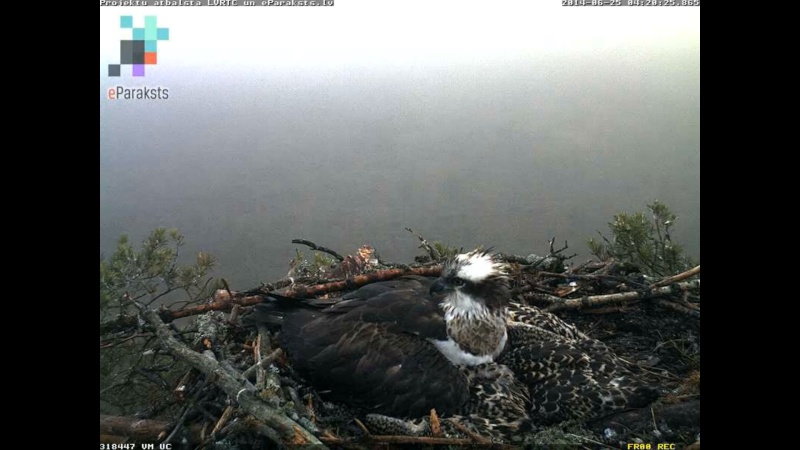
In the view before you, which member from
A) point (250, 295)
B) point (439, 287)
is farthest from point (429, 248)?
point (250, 295)

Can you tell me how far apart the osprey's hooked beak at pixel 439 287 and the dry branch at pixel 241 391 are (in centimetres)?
100

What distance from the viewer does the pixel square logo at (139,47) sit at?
10.1 feet

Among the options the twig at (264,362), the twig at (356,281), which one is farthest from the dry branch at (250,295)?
the twig at (264,362)

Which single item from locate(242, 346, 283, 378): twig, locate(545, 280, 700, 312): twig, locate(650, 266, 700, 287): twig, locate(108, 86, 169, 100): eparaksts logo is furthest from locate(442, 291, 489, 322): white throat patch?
locate(108, 86, 169, 100): eparaksts logo

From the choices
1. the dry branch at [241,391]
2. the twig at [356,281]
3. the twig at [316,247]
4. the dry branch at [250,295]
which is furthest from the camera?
the twig at [356,281]

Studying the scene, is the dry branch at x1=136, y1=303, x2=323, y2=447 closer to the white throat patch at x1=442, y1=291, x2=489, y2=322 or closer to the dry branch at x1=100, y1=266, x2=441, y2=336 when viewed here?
the dry branch at x1=100, y1=266, x2=441, y2=336

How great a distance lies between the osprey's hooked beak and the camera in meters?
3.06

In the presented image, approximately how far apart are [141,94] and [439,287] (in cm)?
203

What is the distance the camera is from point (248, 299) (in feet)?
11.2

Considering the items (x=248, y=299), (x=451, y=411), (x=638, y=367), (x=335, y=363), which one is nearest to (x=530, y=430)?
(x=451, y=411)

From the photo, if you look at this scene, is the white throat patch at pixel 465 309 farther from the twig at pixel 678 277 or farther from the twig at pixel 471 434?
the twig at pixel 678 277

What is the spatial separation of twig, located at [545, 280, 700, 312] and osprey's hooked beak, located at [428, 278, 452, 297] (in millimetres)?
826

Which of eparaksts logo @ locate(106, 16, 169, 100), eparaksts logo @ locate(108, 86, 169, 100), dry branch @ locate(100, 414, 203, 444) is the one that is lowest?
dry branch @ locate(100, 414, 203, 444)

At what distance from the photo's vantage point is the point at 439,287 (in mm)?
3061
